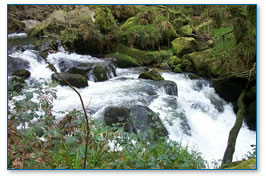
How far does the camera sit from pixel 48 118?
91.2 inches

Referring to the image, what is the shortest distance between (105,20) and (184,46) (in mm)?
2345

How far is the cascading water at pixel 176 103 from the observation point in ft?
10.7

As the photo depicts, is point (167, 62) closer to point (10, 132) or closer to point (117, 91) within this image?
point (117, 91)

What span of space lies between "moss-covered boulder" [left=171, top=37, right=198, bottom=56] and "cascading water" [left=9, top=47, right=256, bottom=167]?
41.3 inches

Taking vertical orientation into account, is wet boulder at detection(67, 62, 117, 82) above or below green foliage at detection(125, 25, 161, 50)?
below

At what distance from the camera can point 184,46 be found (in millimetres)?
6836

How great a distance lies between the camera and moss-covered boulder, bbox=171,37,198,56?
663 cm

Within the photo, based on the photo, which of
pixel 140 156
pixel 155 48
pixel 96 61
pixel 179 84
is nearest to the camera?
pixel 140 156

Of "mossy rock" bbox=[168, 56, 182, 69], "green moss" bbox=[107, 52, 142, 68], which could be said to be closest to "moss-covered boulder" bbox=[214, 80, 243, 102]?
"mossy rock" bbox=[168, 56, 182, 69]

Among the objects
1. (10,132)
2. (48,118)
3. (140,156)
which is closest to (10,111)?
(10,132)

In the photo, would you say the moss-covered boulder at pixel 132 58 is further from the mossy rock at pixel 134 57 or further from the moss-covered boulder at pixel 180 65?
the moss-covered boulder at pixel 180 65

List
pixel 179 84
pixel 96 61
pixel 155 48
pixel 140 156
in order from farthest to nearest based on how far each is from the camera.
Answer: pixel 155 48, pixel 96 61, pixel 179 84, pixel 140 156

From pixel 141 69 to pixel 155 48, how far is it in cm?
79

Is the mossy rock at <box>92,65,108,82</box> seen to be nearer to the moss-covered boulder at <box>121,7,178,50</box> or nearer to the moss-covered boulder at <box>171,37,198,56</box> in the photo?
the moss-covered boulder at <box>121,7,178,50</box>
